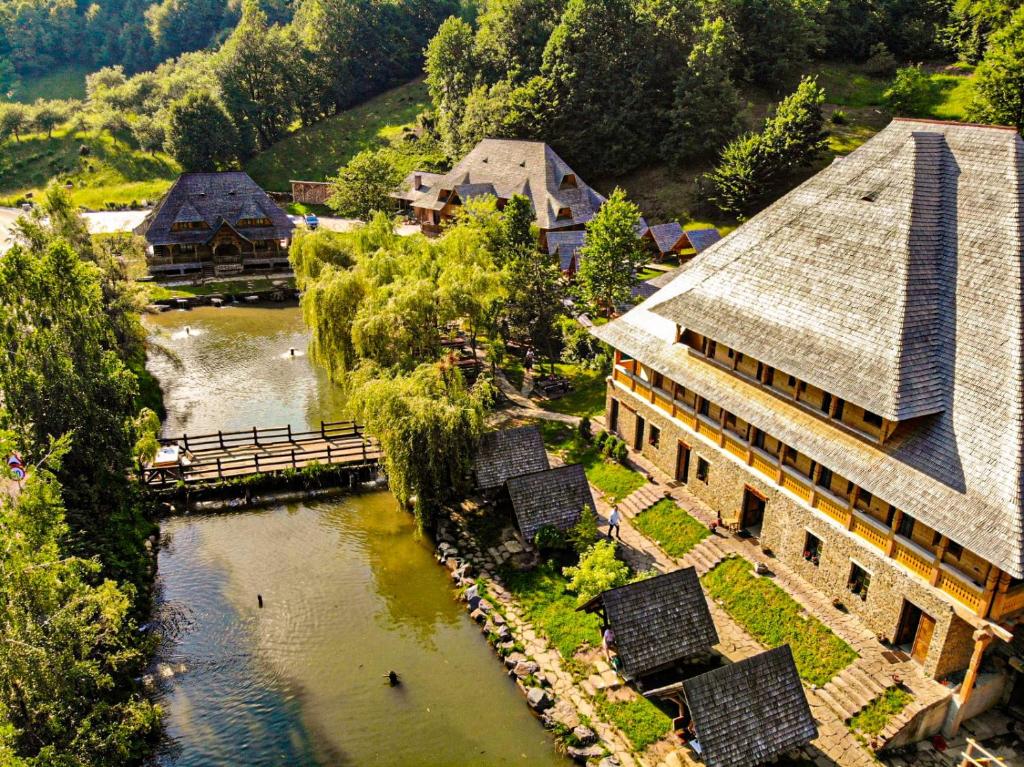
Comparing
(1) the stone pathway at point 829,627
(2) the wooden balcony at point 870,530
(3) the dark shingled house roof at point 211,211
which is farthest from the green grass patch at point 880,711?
(3) the dark shingled house roof at point 211,211

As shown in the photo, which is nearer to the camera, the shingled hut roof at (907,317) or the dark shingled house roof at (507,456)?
the shingled hut roof at (907,317)

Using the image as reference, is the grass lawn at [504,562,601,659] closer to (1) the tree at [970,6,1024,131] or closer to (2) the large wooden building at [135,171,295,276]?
(2) the large wooden building at [135,171,295,276]

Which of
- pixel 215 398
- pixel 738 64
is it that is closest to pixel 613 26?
pixel 738 64

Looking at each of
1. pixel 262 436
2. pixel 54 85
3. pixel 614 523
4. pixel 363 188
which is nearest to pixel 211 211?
pixel 363 188

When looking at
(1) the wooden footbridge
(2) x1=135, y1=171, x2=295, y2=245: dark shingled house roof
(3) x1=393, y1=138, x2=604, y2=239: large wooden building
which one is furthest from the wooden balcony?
(2) x1=135, y1=171, x2=295, y2=245: dark shingled house roof

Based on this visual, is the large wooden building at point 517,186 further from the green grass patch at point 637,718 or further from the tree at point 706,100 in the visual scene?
the green grass patch at point 637,718

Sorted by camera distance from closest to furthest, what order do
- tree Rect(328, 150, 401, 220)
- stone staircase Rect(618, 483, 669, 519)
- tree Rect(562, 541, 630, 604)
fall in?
tree Rect(562, 541, 630, 604) < stone staircase Rect(618, 483, 669, 519) < tree Rect(328, 150, 401, 220)
